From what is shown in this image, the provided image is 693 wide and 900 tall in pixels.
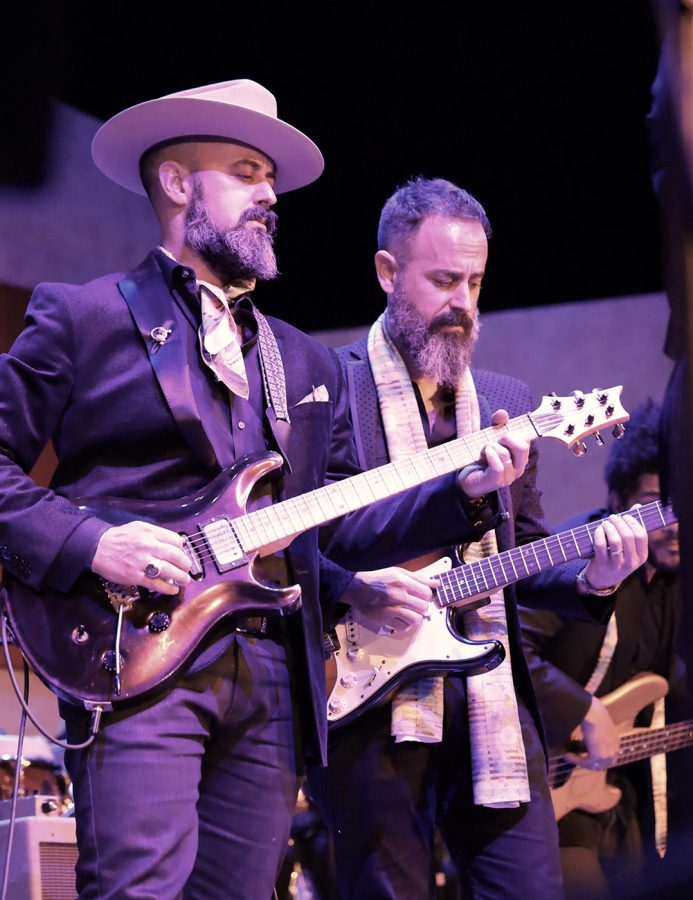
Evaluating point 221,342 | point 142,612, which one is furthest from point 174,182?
point 142,612

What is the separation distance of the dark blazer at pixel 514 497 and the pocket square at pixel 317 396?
0.48 metres

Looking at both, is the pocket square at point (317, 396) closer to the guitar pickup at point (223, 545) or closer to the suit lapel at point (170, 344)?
the suit lapel at point (170, 344)

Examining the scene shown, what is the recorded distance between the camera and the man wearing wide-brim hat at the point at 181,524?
2346 millimetres

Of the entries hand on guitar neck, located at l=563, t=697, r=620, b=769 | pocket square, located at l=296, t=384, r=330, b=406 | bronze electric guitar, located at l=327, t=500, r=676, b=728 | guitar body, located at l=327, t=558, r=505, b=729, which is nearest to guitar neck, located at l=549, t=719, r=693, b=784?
hand on guitar neck, located at l=563, t=697, r=620, b=769

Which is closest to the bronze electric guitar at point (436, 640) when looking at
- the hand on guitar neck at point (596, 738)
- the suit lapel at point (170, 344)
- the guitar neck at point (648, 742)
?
the suit lapel at point (170, 344)

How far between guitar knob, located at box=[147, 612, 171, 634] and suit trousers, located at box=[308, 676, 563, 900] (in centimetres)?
90

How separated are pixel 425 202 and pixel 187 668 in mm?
1847

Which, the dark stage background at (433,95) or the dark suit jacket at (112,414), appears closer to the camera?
the dark suit jacket at (112,414)

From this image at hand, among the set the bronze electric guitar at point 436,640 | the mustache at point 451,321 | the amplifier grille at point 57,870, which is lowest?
the amplifier grille at point 57,870

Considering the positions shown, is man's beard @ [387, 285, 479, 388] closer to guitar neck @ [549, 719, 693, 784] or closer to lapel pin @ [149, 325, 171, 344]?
lapel pin @ [149, 325, 171, 344]

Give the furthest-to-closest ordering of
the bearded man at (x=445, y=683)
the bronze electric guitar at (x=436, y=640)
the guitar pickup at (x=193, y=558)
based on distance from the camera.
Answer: the bronze electric guitar at (x=436, y=640) < the bearded man at (x=445, y=683) < the guitar pickup at (x=193, y=558)

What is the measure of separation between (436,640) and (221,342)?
1.06 m

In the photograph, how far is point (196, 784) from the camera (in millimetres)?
2387

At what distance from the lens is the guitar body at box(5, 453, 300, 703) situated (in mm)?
2359
